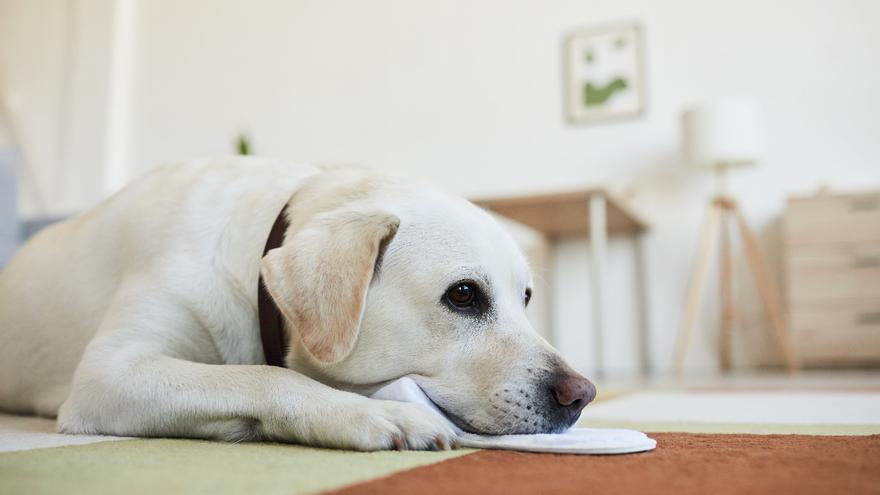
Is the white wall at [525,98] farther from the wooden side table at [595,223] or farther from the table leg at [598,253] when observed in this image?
the table leg at [598,253]

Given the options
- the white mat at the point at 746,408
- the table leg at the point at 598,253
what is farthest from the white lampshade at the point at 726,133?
the white mat at the point at 746,408

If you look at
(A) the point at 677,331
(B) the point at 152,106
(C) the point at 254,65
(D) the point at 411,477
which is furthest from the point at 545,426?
(B) the point at 152,106

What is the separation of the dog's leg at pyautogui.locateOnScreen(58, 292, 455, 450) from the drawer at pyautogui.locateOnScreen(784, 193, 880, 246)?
402 centimetres

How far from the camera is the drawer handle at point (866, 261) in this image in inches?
173

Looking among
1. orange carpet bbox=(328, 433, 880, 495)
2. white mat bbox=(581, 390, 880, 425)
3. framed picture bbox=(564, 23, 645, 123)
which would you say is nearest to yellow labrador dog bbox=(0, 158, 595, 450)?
orange carpet bbox=(328, 433, 880, 495)

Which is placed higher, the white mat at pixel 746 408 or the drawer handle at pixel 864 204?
the drawer handle at pixel 864 204

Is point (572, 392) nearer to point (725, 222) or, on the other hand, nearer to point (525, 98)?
point (725, 222)

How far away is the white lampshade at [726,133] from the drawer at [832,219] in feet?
1.34

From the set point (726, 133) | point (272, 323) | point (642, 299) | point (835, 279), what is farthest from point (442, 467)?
point (642, 299)

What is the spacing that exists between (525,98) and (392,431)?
493cm

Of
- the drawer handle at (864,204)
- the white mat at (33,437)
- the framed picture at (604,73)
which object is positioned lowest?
the white mat at (33,437)

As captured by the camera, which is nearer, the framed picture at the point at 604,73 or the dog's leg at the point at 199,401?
the dog's leg at the point at 199,401

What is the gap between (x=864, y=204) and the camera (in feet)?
14.5

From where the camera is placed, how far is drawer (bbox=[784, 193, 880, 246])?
441cm
